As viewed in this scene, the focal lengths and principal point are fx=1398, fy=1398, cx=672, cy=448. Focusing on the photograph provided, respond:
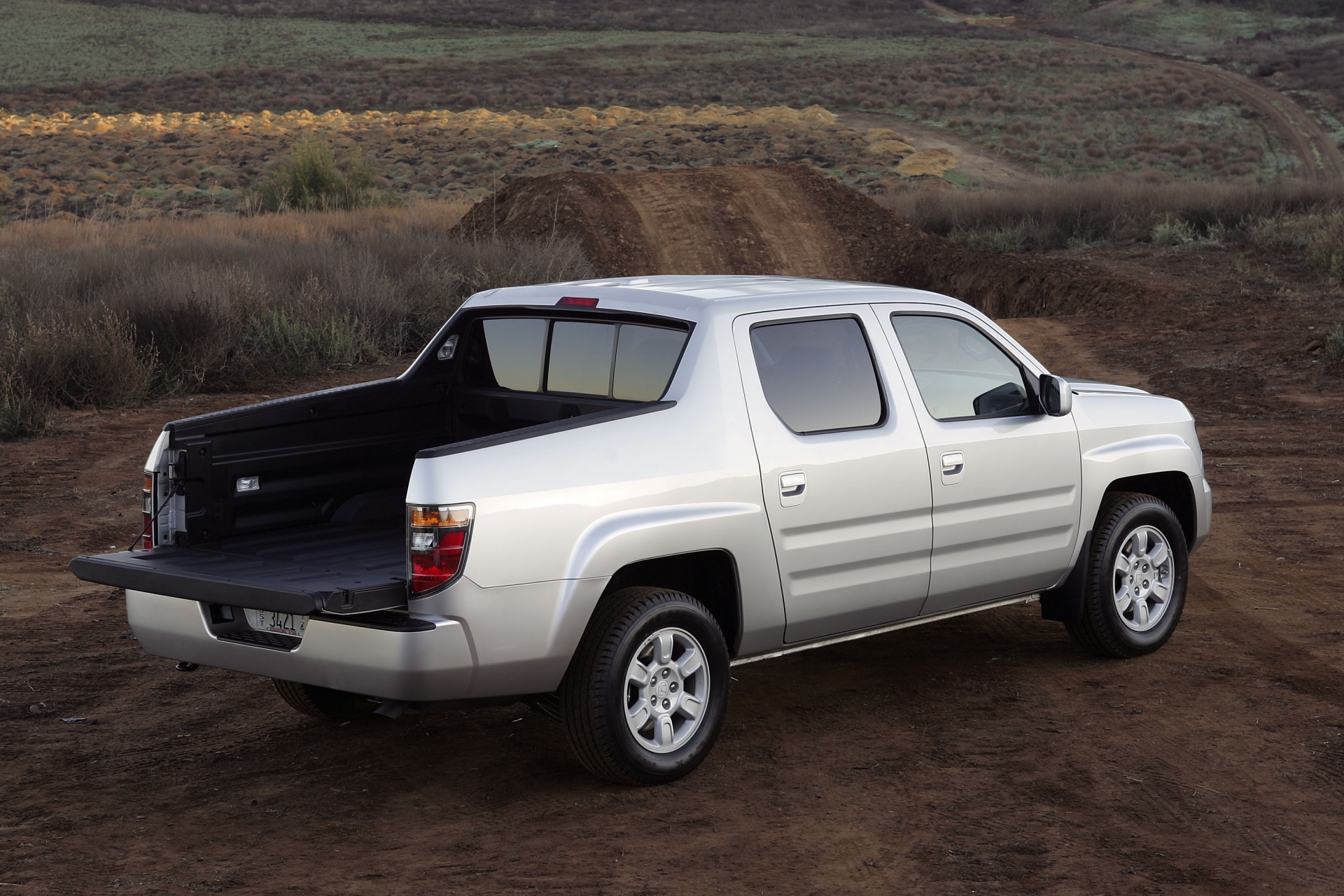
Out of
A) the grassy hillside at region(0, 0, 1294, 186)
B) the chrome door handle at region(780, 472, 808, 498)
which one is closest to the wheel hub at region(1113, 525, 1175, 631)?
the chrome door handle at region(780, 472, 808, 498)

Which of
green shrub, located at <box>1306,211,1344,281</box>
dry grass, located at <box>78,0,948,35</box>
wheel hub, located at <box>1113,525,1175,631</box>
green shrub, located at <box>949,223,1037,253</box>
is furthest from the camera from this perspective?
dry grass, located at <box>78,0,948,35</box>

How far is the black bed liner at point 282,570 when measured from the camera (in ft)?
14.8

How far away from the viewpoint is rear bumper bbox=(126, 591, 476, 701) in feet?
14.9

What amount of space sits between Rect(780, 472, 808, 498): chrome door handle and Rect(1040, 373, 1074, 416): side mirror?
1.39 m

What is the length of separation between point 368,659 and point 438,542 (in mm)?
466

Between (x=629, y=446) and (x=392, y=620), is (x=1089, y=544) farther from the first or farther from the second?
(x=392, y=620)

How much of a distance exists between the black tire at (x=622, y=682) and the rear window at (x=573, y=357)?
923mm

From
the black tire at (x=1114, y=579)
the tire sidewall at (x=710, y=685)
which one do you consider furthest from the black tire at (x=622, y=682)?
the black tire at (x=1114, y=579)

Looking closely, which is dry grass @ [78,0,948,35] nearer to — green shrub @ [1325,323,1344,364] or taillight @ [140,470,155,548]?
green shrub @ [1325,323,1344,364]

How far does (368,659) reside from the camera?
15.1 ft

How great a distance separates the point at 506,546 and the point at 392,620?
1.49 ft

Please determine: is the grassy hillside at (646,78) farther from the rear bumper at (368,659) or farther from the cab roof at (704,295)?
the rear bumper at (368,659)

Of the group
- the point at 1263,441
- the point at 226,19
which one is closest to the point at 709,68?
the point at 226,19

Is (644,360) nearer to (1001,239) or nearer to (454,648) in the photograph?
(454,648)
